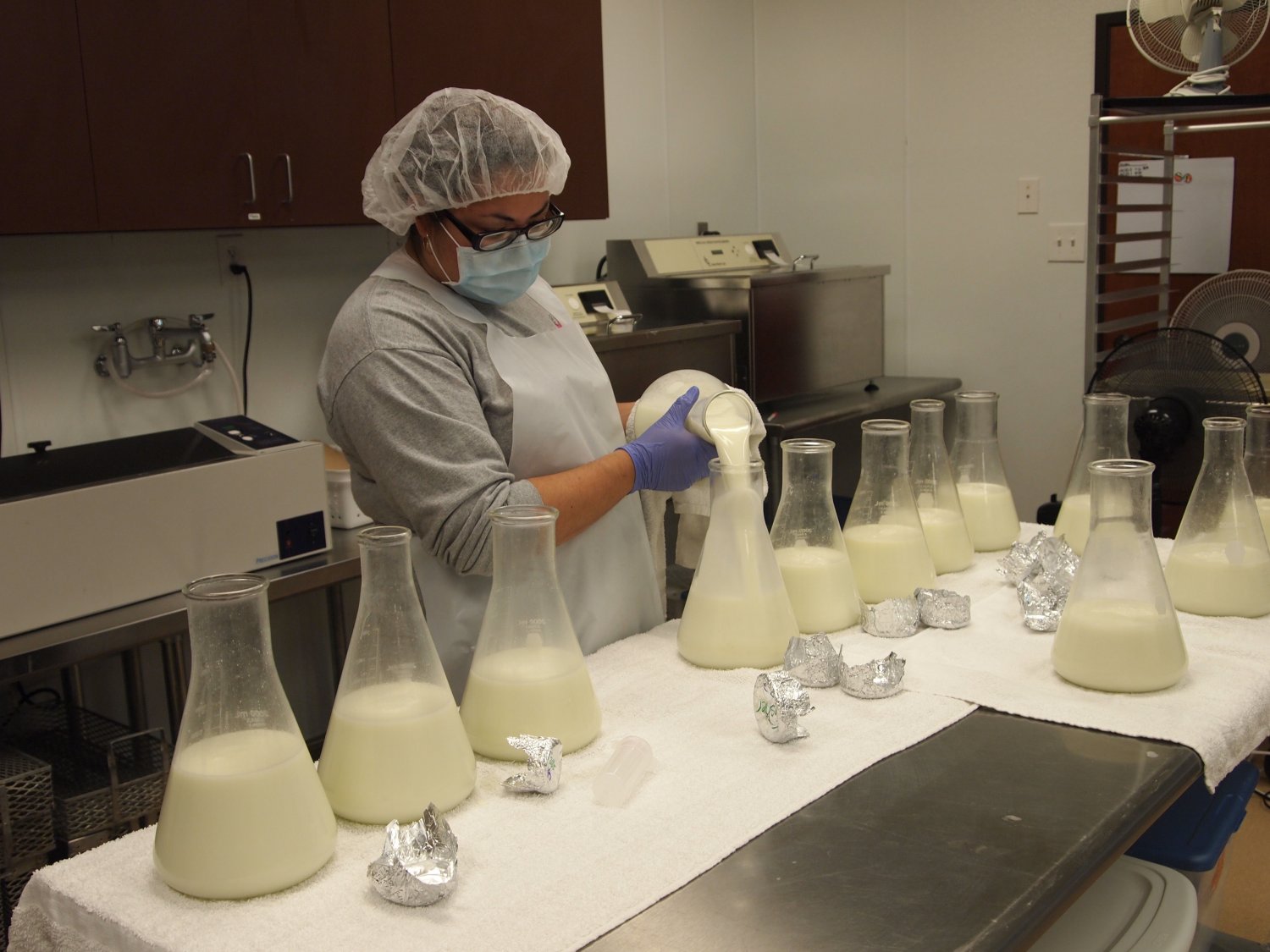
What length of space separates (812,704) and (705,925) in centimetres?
42

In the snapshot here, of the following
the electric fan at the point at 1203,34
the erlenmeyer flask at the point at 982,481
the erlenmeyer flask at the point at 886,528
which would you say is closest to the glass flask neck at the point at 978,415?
the erlenmeyer flask at the point at 982,481

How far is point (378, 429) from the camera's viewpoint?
4.74 ft

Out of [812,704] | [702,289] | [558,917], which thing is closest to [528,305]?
[812,704]

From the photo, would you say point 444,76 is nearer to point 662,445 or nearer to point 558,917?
point 662,445

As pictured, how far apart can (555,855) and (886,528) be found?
29.1 inches

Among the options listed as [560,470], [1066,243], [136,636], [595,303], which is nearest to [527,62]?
[595,303]

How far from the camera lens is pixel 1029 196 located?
3713mm

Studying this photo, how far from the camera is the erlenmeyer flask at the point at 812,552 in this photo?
1382 mm

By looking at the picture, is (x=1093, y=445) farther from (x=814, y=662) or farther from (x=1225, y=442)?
(x=814, y=662)

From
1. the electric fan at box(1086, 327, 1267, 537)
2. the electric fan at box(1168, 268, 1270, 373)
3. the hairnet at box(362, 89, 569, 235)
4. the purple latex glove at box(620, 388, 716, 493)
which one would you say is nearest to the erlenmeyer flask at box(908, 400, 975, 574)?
the purple latex glove at box(620, 388, 716, 493)

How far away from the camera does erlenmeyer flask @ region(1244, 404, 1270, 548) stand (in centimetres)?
149

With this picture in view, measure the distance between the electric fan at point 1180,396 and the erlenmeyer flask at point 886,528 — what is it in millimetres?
1083

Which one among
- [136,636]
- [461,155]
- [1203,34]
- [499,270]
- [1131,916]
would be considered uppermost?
[1203,34]

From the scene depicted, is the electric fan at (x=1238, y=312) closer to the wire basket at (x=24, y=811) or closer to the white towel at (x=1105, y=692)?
the white towel at (x=1105, y=692)
